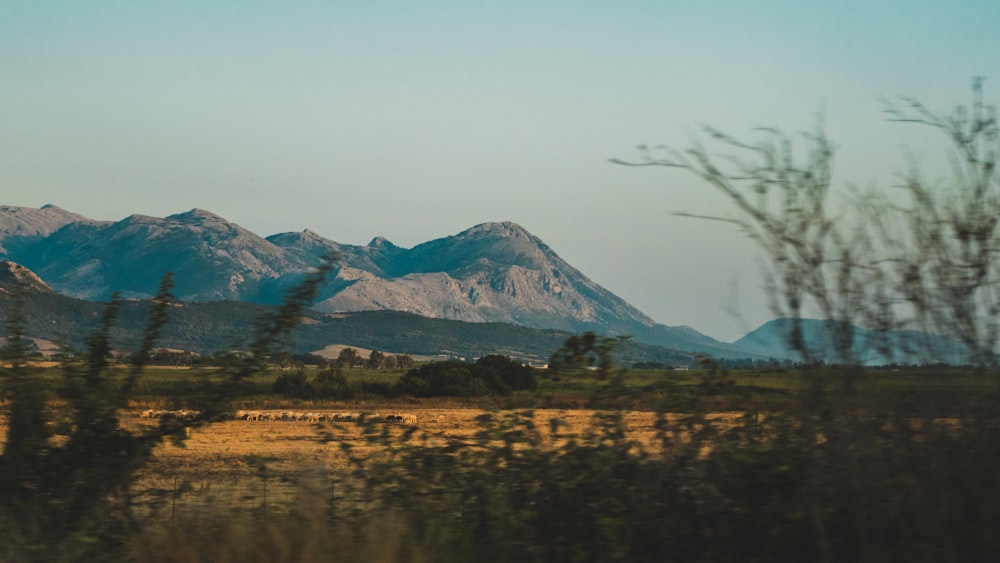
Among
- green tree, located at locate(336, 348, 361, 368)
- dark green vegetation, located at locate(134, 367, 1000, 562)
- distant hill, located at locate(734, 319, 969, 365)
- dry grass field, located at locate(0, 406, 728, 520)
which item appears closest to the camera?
dark green vegetation, located at locate(134, 367, 1000, 562)

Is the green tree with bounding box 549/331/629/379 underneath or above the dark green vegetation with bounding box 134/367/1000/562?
above

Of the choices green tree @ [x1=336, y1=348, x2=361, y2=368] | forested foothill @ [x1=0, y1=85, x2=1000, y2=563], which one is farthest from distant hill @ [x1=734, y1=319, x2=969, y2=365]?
green tree @ [x1=336, y1=348, x2=361, y2=368]

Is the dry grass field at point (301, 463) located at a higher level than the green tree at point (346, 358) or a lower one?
lower

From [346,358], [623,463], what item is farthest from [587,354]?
[346,358]

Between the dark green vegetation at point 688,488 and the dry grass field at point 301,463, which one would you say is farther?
the dry grass field at point 301,463

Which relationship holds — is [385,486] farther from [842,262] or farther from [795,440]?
[842,262]

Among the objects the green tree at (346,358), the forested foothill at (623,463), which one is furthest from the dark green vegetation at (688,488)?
the green tree at (346,358)

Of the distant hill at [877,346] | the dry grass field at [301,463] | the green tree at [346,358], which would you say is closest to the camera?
the distant hill at [877,346]

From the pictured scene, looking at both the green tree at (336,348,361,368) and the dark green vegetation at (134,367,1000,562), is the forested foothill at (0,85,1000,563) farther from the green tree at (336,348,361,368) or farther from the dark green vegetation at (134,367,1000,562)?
the green tree at (336,348,361,368)

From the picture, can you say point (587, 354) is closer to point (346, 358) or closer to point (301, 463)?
point (301, 463)

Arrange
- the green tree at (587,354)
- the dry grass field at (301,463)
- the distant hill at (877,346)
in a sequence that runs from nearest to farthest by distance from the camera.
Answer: the distant hill at (877,346)
the dry grass field at (301,463)
the green tree at (587,354)

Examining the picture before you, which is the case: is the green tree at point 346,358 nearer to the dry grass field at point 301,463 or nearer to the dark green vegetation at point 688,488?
the dry grass field at point 301,463

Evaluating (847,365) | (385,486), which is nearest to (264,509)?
(385,486)

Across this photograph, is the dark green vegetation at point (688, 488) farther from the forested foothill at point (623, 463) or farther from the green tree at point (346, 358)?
the green tree at point (346, 358)
